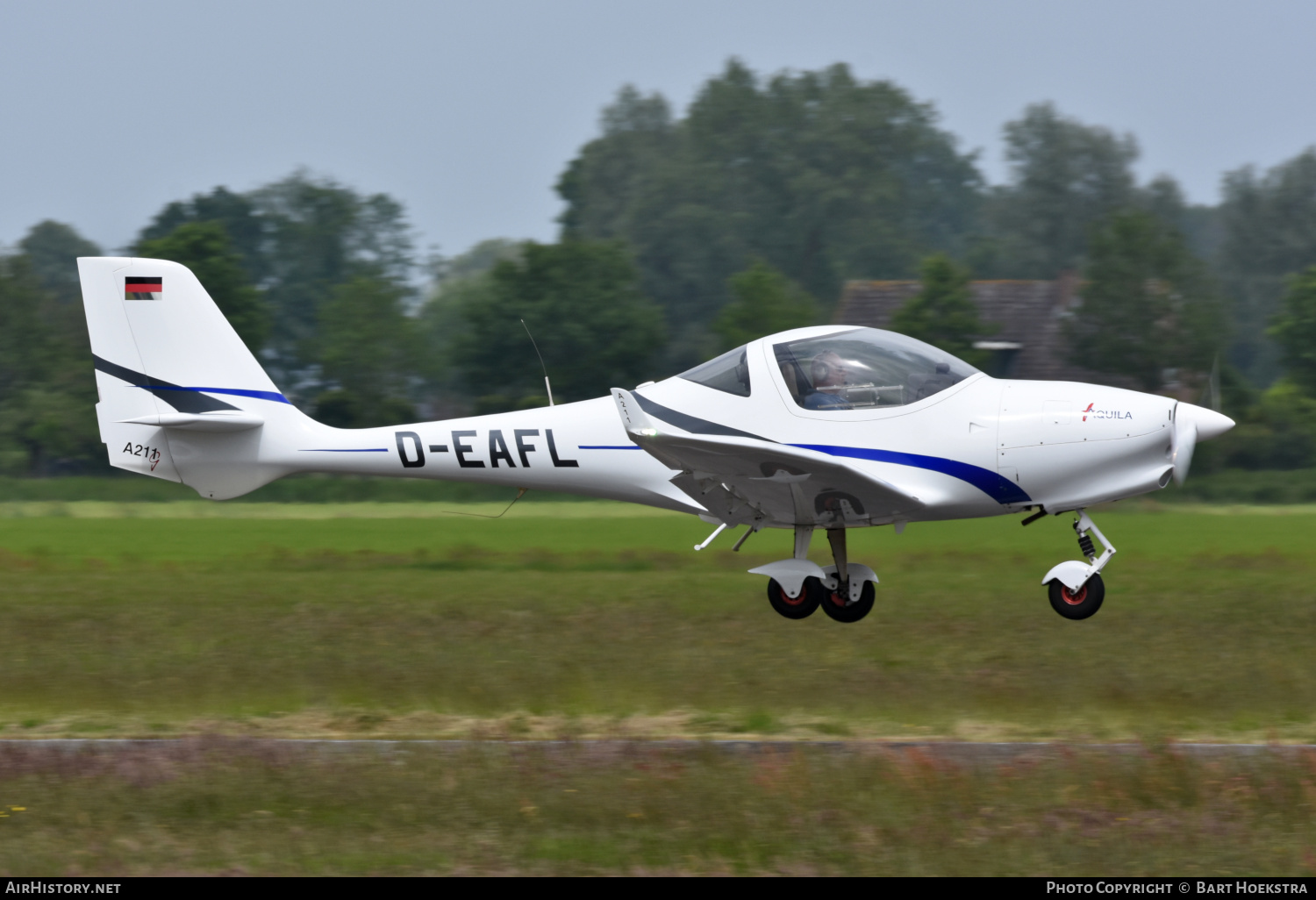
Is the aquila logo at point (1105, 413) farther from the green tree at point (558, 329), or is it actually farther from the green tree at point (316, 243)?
the green tree at point (316, 243)

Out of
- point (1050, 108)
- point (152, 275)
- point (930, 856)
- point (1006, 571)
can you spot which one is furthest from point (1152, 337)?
point (1050, 108)

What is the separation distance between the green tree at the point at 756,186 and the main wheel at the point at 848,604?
1682 inches

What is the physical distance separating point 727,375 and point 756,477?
0.90m

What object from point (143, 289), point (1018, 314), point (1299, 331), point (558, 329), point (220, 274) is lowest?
point (1299, 331)

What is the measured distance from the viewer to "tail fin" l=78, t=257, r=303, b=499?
36.3 ft

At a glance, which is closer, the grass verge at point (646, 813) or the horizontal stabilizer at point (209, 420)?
the grass verge at point (646, 813)

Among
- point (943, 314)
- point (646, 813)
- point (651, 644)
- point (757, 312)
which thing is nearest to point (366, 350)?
point (757, 312)

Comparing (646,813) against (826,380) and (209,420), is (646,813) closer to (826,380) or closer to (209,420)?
(826,380)

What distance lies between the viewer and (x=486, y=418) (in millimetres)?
10641

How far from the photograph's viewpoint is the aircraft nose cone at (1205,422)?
9.25 m

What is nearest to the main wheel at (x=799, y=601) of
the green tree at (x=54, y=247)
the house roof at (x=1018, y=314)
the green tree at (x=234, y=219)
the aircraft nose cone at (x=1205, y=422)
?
the aircraft nose cone at (x=1205, y=422)

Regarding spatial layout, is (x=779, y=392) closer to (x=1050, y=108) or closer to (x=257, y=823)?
(x=257, y=823)

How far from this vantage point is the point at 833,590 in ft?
34.0

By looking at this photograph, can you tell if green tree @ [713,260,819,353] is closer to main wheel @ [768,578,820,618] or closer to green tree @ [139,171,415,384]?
green tree @ [139,171,415,384]
